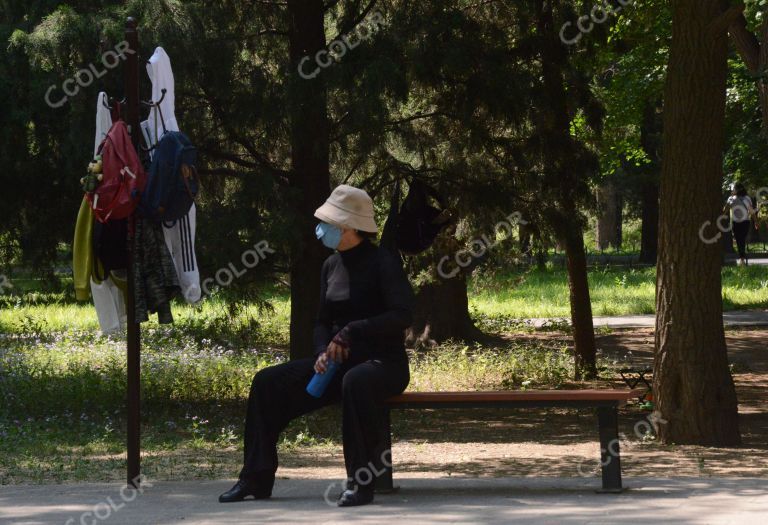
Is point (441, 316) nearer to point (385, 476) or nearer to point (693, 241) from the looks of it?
point (693, 241)

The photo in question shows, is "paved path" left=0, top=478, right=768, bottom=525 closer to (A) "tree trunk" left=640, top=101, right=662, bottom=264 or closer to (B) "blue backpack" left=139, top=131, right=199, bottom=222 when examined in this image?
(B) "blue backpack" left=139, top=131, right=199, bottom=222

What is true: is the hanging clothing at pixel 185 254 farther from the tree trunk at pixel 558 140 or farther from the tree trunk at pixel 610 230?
the tree trunk at pixel 610 230

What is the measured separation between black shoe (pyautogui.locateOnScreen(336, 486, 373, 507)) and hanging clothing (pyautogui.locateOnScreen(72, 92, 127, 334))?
2.04 metres

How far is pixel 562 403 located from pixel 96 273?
2.92 m

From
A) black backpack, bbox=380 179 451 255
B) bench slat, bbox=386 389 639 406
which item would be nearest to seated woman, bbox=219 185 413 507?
bench slat, bbox=386 389 639 406

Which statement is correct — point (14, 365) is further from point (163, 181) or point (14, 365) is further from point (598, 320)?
point (598, 320)

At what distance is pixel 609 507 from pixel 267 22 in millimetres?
7686

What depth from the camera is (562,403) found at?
7066 millimetres

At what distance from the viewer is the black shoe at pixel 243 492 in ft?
22.5

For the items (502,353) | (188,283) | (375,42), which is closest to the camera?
(188,283)

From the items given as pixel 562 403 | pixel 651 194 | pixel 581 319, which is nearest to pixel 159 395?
pixel 581 319

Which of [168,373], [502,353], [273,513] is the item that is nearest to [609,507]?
[273,513]

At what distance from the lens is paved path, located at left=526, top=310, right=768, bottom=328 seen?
2214 cm

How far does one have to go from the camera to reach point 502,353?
1695 cm
